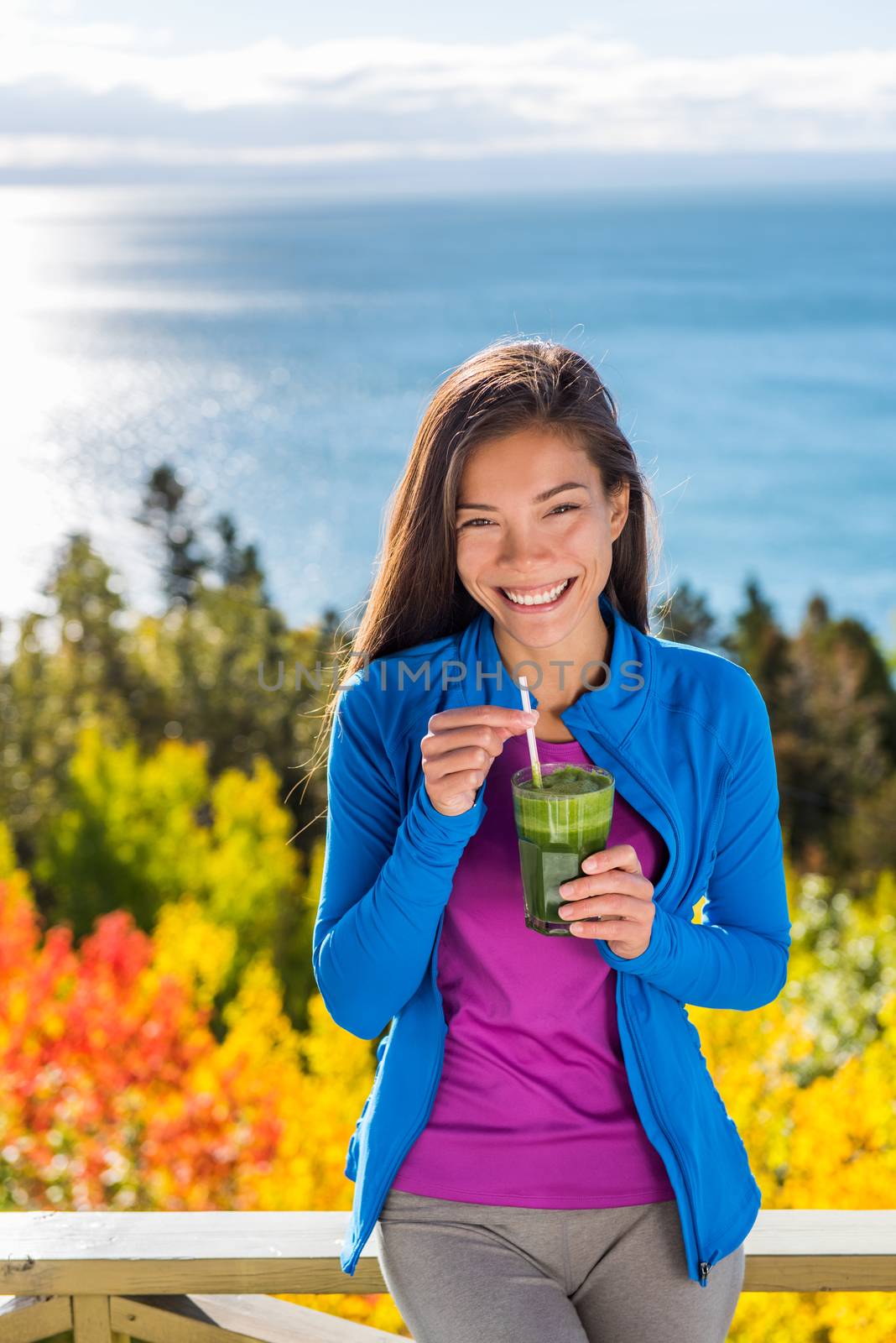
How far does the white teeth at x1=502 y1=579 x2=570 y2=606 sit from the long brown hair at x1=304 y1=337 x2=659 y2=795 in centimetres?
13

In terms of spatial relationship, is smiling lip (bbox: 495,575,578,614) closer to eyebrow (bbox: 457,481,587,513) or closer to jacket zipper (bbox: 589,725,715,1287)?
eyebrow (bbox: 457,481,587,513)

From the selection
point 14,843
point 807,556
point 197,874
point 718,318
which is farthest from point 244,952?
point 718,318

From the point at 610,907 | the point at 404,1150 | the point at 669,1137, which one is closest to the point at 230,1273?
the point at 404,1150

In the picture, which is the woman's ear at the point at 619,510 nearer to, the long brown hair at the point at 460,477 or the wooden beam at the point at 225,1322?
the long brown hair at the point at 460,477

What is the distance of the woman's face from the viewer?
6.03ft

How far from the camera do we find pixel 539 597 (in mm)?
1868

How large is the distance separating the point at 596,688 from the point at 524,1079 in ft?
1.85

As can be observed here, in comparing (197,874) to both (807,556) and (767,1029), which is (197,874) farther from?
(807,556)

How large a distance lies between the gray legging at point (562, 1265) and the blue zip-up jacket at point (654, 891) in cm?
4

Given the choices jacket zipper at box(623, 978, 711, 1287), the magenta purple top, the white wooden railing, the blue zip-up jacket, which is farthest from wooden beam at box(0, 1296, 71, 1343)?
jacket zipper at box(623, 978, 711, 1287)

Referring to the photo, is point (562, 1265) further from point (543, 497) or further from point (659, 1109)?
point (543, 497)

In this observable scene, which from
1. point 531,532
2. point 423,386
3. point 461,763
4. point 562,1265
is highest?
point 423,386

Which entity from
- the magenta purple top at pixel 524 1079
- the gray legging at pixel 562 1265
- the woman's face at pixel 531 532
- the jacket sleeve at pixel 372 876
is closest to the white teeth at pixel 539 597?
the woman's face at pixel 531 532

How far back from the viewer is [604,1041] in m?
1.74
